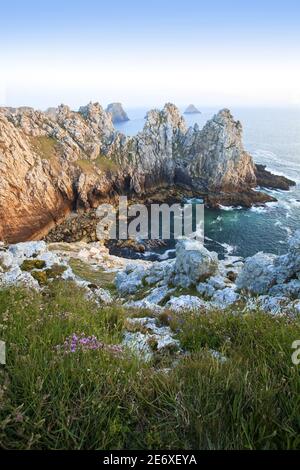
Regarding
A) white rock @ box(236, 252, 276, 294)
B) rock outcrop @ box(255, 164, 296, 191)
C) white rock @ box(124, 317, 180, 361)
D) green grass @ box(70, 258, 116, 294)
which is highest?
white rock @ box(124, 317, 180, 361)

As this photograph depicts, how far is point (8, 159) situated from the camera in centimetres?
6988

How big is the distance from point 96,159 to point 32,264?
7032cm

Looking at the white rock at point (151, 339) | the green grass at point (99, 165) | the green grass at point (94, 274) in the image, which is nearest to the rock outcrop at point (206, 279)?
the green grass at point (94, 274)

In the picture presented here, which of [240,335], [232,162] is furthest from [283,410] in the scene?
[232,162]

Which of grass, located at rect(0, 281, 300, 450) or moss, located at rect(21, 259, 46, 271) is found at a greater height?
Result: grass, located at rect(0, 281, 300, 450)

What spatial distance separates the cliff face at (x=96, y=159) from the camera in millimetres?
71188

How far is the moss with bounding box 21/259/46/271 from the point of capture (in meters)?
25.5

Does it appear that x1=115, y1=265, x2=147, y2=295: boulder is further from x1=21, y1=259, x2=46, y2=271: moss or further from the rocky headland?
x1=21, y1=259, x2=46, y2=271: moss

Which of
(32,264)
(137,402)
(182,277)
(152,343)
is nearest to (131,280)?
(182,277)

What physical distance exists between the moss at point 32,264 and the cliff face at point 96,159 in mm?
41829

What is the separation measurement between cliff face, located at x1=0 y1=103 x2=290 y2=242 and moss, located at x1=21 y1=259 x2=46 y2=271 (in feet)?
137

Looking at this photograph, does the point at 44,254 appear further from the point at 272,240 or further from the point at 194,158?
the point at 194,158

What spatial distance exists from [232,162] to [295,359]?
317 feet

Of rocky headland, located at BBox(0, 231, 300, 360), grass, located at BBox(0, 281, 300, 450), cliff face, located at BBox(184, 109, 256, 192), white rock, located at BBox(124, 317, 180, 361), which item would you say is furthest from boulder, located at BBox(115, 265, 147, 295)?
cliff face, located at BBox(184, 109, 256, 192)
